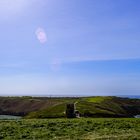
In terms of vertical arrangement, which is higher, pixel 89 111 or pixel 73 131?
pixel 89 111

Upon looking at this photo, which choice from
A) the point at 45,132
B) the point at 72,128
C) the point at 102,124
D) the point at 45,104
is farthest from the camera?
the point at 45,104

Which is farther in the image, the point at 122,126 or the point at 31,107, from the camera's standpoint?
the point at 31,107

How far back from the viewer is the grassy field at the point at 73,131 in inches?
1252

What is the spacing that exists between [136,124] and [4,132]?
53.1ft

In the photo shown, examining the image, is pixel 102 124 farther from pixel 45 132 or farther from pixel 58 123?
pixel 45 132

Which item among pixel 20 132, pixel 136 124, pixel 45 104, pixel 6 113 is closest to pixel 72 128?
pixel 20 132

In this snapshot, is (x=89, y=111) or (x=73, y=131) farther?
(x=89, y=111)

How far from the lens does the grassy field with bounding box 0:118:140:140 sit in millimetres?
31812

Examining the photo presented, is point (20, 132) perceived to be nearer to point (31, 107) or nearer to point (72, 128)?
point (72, 128)

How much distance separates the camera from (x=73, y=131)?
114ft

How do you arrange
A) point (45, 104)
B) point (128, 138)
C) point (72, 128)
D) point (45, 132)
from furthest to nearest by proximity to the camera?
point (45, 104), point (72, 128), point (45, 132), point (128, 138)

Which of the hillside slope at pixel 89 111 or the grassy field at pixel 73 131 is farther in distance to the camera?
the hillside slope at pixel 89 111

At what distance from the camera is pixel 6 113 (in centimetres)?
17575

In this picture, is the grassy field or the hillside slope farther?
the hillside slope
